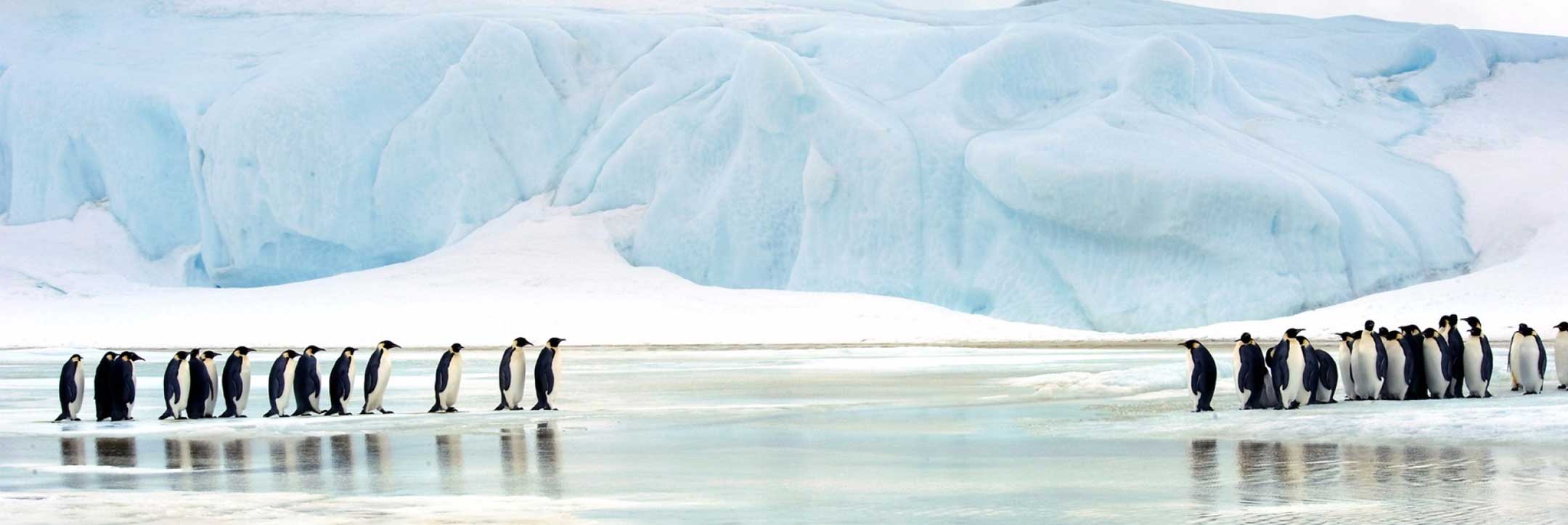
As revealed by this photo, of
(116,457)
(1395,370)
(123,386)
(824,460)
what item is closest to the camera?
(824,460)

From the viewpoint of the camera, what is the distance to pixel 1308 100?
135ft

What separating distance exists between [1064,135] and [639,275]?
30.9 ft

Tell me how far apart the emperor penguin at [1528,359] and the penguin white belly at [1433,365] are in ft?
2.02

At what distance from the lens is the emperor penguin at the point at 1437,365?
15125 millimetres

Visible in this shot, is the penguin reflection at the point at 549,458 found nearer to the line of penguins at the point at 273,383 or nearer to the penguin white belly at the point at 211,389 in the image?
the line of penguins at the point at 273,383

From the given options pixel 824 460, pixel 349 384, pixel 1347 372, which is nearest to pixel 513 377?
pixel 349 384

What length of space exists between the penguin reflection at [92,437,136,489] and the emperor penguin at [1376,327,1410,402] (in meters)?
10.3

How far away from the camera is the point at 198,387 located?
1446 centimetres

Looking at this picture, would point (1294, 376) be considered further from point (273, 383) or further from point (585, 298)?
point (585, 298)

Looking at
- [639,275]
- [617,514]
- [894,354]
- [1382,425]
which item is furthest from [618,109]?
[617,514]

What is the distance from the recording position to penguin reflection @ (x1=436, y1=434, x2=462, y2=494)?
874 centimetres

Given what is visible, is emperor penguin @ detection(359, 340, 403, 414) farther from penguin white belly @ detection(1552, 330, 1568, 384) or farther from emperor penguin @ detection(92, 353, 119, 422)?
penguin white belly @ detection(1552, 330, 1568, 384)

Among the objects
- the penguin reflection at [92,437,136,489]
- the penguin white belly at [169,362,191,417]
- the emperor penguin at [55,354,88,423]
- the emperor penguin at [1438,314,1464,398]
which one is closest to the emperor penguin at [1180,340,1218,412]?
the emperor penguin at [1438,314,1464,398]

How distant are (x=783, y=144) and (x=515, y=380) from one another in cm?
2204
